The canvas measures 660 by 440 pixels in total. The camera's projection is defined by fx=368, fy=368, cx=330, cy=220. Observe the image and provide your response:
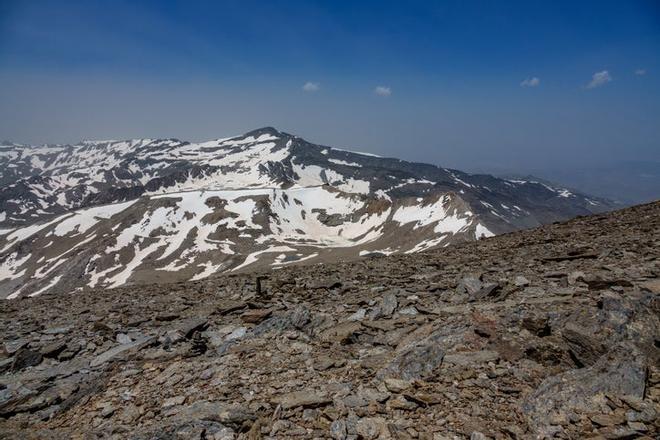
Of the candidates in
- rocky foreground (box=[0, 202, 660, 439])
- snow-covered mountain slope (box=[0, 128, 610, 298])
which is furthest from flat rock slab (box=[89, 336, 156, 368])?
snow-covered mountain slope (box=[0, 128, 610, 298])

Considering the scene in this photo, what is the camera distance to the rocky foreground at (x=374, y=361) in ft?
21.1

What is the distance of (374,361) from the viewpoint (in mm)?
8711

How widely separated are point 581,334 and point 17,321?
19.9m

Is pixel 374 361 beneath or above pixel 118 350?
above

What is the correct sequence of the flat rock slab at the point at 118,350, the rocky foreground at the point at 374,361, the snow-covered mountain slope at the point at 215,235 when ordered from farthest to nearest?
1. the snow-covered mountain slope at the point at 215,235
2. the flat rock slab at the point at 118,350
3. the rocky foreground at the point at 374,361

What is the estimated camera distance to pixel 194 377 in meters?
8.99

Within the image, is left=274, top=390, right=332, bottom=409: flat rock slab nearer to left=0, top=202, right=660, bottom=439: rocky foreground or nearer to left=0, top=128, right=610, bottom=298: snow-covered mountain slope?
left=0, top=202, right=660, bottom=439: rocky foreground

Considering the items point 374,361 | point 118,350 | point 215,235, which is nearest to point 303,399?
point 374,361

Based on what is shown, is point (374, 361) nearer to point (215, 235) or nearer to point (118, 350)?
point (118, 350)

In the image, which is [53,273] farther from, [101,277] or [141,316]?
[141,316]

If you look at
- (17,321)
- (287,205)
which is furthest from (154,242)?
(17,321)

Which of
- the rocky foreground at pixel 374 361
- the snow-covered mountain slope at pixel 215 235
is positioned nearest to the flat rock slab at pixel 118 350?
the rocky foreground at pixel 374 361

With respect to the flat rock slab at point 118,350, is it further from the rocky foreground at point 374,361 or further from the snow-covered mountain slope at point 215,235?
the snow-covered mountain slope at point 215,235

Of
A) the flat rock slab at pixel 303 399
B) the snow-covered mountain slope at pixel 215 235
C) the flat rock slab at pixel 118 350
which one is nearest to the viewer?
the flat rock slab at pixel 303 399
